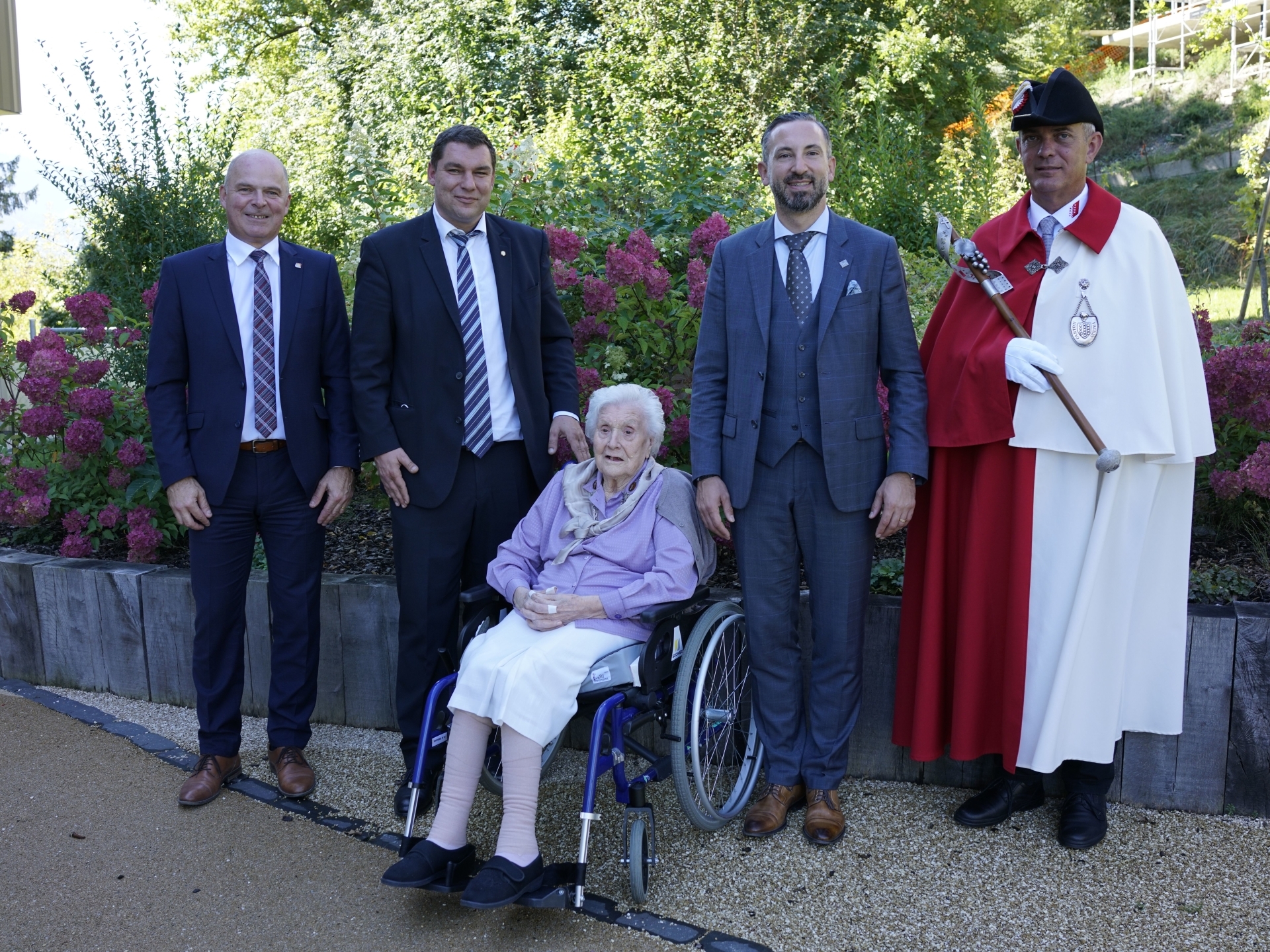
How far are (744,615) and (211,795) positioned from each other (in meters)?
1.79

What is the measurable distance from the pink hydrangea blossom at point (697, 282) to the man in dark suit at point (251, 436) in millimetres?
1244

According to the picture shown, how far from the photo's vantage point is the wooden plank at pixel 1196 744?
3.11 meters

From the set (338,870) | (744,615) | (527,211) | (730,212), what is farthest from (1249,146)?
(338,870)

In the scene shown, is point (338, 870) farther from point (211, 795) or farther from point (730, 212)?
point (730, 212)

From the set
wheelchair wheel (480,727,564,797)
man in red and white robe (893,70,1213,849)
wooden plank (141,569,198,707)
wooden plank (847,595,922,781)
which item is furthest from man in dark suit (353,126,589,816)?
wooden plank (141,569,198,707)

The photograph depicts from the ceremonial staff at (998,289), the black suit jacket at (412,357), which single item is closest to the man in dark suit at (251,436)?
the black suit jacket at (412,357)

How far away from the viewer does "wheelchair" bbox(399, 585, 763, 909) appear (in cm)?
269

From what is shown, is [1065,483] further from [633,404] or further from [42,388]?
[42,388]

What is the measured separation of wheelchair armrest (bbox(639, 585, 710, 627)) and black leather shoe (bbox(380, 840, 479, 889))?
0.72 meters

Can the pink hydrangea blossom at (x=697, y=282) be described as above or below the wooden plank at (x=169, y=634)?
above

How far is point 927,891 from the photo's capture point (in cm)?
278

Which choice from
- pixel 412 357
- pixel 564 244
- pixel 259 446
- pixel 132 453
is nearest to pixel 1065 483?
pixel 412 357

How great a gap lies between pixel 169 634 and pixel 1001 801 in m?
3.13

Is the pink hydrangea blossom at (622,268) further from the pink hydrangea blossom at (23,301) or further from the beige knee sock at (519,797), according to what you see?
the pink hydrangea blossom at (23,301)
